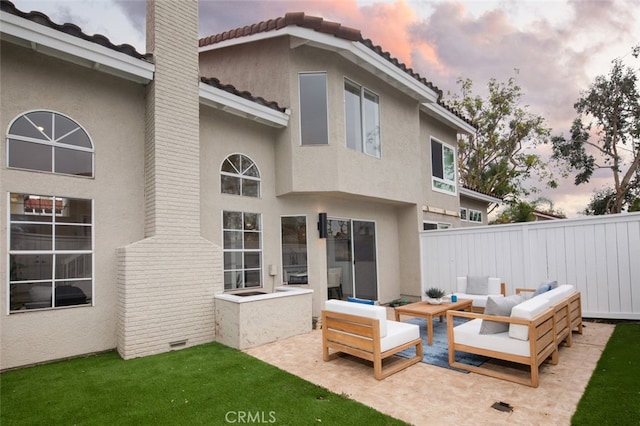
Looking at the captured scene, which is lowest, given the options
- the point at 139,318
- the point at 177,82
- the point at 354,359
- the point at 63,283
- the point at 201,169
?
the point at 354,359

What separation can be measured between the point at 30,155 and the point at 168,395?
4.11 meters

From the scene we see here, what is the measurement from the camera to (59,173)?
5.48 m

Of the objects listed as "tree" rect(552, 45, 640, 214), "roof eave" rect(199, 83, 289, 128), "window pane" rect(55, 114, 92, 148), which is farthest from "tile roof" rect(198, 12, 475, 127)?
"tree" rect(552, 45, 640, 214)

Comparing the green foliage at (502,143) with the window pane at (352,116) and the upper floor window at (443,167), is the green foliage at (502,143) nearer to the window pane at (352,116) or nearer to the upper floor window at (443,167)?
the upper floor window at (443,167)

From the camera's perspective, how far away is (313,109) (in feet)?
27.3

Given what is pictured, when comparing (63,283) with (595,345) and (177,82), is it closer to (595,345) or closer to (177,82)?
(177,82)

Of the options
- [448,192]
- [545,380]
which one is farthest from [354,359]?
[448,192]

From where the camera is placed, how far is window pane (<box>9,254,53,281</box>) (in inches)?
198

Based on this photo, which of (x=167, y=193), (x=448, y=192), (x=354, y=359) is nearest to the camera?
(x=354, y=359)

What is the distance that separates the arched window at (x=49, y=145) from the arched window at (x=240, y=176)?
248 centimetres

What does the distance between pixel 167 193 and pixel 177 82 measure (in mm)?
2090

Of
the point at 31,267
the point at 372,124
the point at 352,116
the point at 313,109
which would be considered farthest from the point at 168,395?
the point at 372,124

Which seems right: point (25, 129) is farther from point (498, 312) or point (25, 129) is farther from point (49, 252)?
point (498, 312)

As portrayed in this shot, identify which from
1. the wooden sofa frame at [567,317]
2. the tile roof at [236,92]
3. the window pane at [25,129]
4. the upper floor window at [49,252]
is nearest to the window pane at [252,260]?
the upper floor window at [49,252]
